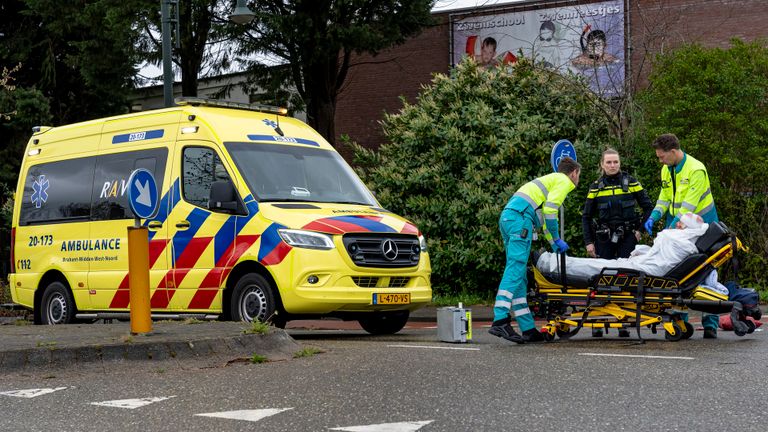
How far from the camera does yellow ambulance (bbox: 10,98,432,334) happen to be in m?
11.2

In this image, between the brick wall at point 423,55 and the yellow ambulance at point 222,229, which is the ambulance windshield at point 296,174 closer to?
the yellow ambulance at point 222,229

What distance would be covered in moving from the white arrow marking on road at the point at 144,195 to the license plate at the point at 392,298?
2.76 meters

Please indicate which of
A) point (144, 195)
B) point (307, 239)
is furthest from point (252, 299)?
point (144, 195)

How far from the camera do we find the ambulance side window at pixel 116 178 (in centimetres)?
1274

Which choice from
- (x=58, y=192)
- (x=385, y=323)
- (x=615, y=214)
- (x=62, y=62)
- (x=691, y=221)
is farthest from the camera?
(x=62, y=62)

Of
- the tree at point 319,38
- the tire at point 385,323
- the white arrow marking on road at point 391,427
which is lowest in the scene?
the tire at point 385,323

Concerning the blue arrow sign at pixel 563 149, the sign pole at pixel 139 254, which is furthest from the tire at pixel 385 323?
the blue arrow sign at pixel 563 149

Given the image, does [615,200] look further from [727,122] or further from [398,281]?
[727,122]

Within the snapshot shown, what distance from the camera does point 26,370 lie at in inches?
335

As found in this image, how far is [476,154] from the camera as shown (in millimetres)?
→ 18469

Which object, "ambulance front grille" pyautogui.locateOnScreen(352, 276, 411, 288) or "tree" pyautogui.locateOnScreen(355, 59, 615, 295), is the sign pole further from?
"tree" pyautogui.locateOnScreen(355, 59, 615, 295)

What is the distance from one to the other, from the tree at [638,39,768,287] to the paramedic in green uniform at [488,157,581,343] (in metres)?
6.65

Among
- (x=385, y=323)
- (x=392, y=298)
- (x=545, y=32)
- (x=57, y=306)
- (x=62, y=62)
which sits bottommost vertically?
(x=385, y=323)

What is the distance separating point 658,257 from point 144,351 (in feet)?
15.0
